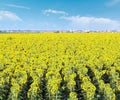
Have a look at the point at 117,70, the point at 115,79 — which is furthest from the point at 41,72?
the point at 117,70

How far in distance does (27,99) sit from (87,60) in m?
3.50

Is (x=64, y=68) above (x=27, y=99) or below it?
above

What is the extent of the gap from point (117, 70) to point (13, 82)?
3940mm

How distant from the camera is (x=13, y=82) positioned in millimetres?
8258

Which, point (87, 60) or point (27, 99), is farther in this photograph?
point (87, 60)

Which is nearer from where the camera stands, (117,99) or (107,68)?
(117,99)

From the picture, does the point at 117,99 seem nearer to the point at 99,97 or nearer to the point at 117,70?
the point at 99,97

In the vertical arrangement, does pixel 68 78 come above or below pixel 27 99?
above

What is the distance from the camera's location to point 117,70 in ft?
33.8

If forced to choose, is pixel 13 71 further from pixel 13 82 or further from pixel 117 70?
pixel 117 70

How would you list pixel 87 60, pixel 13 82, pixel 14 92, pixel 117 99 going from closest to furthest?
1. pixel 14 92
2. pixel 13 82
3. pixel 117 99
4. pixel 87 60

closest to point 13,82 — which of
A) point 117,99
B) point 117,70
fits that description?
point 117,99

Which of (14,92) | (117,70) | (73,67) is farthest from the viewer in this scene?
(117,70)

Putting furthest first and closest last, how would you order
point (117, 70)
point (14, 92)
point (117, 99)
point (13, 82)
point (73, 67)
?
point (117, 70), point (73, 67), point (117, 99), point (13, 82), point (14, 92)
